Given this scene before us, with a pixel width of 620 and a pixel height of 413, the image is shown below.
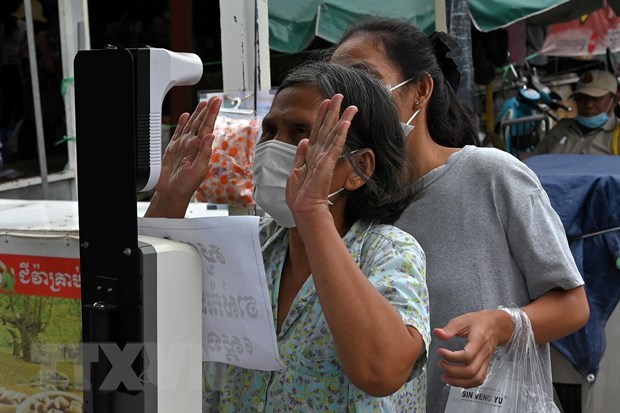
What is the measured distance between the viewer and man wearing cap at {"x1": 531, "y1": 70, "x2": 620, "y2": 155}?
24.1 feet

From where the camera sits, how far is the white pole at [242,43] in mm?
2750

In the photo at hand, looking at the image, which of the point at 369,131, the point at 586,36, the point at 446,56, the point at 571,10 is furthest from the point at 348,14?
the point at 369,131

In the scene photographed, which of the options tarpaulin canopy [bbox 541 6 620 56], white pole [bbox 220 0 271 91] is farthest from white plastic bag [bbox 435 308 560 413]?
tarpaulin canopy [bbox 541 6 620 56]

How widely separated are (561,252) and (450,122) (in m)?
0.51

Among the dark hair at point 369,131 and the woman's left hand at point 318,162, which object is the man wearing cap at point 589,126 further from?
the woman's left hand at point 318,162

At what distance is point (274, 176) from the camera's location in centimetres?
156

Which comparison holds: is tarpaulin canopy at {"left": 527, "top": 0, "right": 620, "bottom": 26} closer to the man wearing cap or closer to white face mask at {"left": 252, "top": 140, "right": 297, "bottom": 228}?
the man wearing cap

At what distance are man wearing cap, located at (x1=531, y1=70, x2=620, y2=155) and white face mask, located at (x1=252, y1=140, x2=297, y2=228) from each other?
618 cm

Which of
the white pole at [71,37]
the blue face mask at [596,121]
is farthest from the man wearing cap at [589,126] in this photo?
the white pole at [71,37]

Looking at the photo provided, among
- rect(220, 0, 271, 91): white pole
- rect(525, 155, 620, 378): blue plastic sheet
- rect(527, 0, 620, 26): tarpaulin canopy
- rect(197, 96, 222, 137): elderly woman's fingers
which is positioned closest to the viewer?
rect(197, 96, 222, 137): elderly woman's fingers

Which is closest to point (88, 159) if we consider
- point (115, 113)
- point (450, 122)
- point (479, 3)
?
point (115, 113)

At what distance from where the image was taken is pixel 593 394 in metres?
3.56

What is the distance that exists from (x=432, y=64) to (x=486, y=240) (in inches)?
19.5

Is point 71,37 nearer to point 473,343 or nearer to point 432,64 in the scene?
point 432,64
